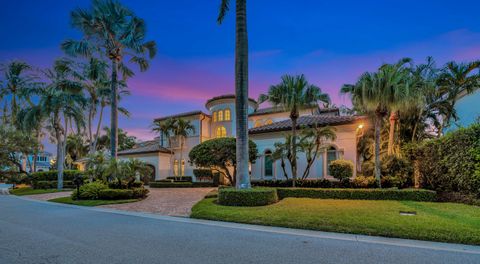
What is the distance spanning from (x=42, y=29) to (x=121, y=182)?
11138 millimetres

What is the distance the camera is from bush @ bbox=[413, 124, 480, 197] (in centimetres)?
952

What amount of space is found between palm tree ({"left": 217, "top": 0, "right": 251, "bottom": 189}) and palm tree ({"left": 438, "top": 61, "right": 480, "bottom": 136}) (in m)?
16.0

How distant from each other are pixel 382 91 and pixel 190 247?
493 inches

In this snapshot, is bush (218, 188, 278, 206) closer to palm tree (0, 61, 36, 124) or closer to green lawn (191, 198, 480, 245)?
green lawn (191, 198, 480, 245)

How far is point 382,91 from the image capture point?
42.5 feet

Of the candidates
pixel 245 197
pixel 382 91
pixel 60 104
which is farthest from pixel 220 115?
pixel 245 197

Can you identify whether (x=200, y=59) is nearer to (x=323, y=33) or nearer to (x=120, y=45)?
(x=120, y=45)

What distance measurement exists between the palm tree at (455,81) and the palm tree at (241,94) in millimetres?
16026

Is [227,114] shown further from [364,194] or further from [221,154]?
[364,194]

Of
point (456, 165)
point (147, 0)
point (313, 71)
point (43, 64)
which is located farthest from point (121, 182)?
point (43, 64)

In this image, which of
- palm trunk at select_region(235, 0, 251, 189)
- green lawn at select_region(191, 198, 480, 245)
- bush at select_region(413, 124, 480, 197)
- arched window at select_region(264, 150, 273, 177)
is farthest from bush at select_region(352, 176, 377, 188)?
arched window at select_region(264, 150, 273, 177)

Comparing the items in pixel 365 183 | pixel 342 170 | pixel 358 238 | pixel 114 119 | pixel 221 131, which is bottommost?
pixel 358 238

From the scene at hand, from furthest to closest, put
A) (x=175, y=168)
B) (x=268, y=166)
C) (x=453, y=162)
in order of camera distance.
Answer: (x=175, y=168) < (x=268, y=166) < (x=453, y=162)

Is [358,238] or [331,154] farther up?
[331,154]
